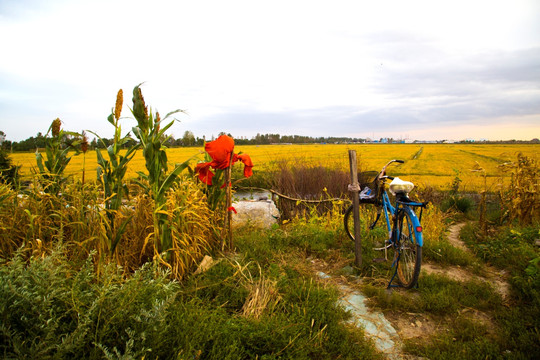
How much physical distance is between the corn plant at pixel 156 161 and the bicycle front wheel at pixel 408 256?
2.39 meters

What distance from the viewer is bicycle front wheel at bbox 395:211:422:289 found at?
3008mm

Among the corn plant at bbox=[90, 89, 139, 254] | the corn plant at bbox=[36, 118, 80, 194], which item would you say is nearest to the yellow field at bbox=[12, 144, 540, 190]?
the corn plant at bbox=[36, 118, 80, 194]

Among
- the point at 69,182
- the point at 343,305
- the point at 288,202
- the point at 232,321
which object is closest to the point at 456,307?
the point at 343,305

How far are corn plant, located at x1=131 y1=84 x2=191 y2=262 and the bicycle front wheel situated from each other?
2395mm

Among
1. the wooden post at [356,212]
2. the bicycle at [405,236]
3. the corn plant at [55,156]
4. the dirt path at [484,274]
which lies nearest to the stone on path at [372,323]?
the bicycle at [405,236]

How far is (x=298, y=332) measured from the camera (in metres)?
2.29

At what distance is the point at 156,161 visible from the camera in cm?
281

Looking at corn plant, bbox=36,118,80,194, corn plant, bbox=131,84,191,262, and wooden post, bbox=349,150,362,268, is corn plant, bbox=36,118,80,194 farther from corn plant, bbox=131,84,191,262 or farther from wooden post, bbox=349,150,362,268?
wooden post, bbox=349,150,362,268

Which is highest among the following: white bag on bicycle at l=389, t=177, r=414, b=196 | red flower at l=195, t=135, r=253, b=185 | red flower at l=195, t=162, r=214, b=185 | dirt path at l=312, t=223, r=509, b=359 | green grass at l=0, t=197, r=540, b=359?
red flower at l=195, t=135, r=253, b=185

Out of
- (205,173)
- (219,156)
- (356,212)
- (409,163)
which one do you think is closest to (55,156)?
(205,173)

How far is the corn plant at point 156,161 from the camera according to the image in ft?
8.87

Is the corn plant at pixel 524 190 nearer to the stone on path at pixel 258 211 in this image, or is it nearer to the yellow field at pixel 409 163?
the yellow field at pixel 409 163

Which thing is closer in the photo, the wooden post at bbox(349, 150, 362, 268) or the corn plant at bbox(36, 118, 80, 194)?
the corn plant at bbox(36, 118, 80, 194)

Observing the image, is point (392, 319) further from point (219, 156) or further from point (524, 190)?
point (524, 190)
